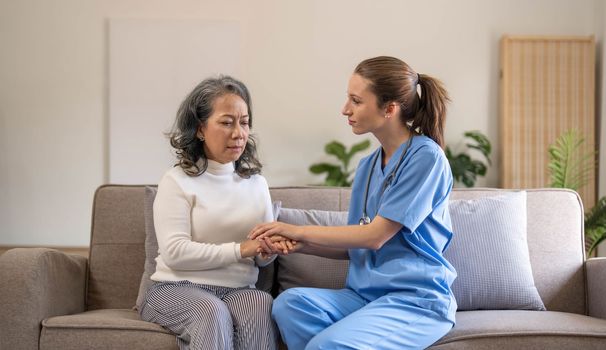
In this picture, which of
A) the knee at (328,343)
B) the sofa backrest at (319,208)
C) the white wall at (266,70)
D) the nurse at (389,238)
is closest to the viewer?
the knee at (328,343)

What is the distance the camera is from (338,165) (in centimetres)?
598

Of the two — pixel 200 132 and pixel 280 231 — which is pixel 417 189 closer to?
pixel 280 231

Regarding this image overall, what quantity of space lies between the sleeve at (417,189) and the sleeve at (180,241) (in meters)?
0.51

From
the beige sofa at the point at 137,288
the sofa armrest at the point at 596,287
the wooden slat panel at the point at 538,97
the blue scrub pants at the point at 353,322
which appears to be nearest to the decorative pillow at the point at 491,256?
the beige sofa at the point at 137,288

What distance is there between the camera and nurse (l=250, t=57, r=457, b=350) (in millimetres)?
2275

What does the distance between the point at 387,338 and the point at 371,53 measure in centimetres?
409

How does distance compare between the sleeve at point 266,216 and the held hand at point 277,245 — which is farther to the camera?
the sleeve at point 266,216

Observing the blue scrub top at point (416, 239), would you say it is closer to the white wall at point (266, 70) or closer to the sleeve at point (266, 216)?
the sleeve at point (266, 216)

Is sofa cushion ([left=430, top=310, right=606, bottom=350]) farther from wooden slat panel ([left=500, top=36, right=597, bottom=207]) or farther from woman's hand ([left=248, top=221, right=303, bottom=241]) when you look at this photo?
wooden slat panel ([left=500, top=36, right=597, bottom=207])

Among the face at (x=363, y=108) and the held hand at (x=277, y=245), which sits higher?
the face at (x=363, y=108)

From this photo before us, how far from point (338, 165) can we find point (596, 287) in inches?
129

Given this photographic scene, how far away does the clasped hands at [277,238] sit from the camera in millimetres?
2447

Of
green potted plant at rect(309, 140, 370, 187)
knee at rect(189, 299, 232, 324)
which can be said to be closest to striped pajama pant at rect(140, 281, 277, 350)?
knee at rect(189, 299, 232, 324)

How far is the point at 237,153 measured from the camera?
2.67 meters
